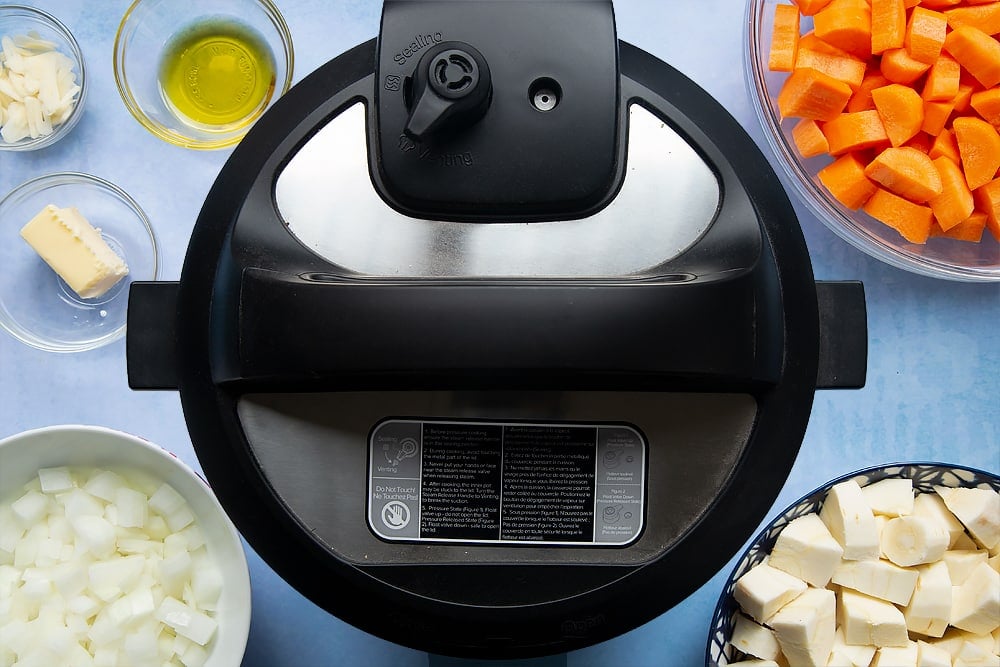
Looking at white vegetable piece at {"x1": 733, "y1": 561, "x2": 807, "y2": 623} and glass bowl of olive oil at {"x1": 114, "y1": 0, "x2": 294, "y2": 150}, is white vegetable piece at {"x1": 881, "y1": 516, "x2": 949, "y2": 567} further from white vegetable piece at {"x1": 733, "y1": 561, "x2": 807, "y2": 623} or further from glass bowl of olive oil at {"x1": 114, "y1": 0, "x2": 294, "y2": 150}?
glass bowl of olive oil at {"x1": 114, "y1": 0, "x2": 294, "y2": 150}

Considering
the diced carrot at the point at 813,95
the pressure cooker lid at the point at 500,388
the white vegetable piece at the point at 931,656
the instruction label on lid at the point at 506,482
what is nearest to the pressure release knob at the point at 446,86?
the pressure cooker lid at the point at 500,388

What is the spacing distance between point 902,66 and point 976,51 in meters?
0.07

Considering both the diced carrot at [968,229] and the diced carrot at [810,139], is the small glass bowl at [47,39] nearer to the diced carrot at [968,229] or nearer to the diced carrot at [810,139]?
the diced carrot at [810,139]

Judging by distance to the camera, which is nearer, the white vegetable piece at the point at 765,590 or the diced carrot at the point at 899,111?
the white vegetable piece at the point at 765,590

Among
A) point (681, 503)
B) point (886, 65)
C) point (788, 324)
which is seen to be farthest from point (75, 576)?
point (886, 65)

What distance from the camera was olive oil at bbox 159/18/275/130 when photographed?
3.50 ft

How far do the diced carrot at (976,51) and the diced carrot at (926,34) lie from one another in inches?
0.5

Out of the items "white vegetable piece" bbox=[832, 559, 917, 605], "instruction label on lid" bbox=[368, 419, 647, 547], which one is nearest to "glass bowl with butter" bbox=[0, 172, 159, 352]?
"instruction label on lid" bbox=[368, 419, 647, 547]

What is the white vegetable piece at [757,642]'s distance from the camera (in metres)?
0.87

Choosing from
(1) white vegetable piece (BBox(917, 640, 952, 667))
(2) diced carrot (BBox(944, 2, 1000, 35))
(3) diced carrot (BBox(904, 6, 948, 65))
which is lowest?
(1) white vegetable piece (BBox(917, 640, 952, 667))

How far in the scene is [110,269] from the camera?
40.4 inches

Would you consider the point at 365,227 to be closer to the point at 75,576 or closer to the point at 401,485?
the point at 401,485

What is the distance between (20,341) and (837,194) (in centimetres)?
91

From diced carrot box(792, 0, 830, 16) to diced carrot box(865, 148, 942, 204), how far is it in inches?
6.3
